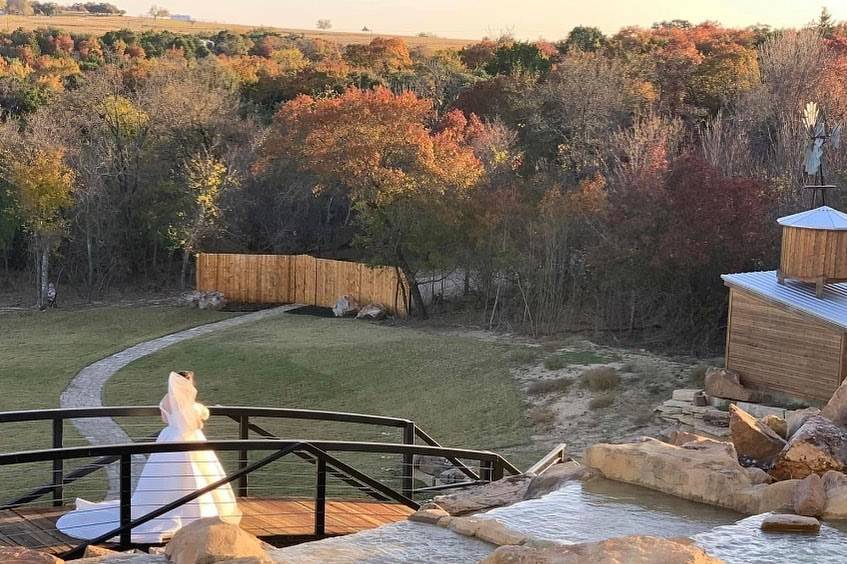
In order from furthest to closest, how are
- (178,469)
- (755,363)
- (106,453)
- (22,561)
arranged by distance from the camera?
(755,363)
(178,469)
(106,453)
(22,561)

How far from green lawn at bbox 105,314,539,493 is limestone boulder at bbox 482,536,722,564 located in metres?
10.1

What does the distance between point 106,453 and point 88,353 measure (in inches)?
799

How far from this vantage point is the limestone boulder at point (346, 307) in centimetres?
2931

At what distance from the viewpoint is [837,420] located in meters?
7.58

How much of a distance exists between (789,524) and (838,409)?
230 cm

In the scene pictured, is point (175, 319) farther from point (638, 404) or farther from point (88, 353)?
point (638, 404)

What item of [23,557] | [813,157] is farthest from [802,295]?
[23,557]

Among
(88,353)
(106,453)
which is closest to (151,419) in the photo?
(88,353)

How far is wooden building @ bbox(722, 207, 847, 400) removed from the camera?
14.8 meters

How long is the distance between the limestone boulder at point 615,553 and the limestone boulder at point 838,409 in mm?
3667

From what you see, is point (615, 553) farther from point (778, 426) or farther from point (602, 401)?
point (602, 401)

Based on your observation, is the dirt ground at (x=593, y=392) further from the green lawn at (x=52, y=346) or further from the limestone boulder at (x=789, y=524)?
the limestone boulder at (x=789, y=524)

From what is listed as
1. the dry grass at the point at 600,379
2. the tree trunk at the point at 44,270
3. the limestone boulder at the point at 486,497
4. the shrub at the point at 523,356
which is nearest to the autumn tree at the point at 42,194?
the tree trunk at the point at 44,270

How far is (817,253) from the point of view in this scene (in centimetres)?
1548
